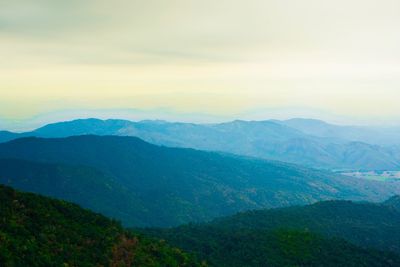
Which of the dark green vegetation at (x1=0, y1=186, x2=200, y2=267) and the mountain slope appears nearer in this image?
the dark green vegetation at (x1=0, y1=186, x2=200, y2=267)

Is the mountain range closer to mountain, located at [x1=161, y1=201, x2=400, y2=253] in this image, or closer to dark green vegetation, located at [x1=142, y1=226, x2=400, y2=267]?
dark green vegetation, located at [x1=142, y1=226, x2=400, y2=267]

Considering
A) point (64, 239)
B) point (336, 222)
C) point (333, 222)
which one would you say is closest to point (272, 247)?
point (64, 239)

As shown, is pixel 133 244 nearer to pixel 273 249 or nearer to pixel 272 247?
pixel 273 249

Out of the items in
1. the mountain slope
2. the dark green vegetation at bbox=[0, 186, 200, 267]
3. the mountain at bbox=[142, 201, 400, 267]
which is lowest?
the mountain slope

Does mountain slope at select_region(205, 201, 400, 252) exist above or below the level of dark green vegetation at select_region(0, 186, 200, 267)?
below

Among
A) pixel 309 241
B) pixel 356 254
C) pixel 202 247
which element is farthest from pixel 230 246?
pixel 356 254

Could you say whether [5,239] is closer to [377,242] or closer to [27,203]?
[27,203]

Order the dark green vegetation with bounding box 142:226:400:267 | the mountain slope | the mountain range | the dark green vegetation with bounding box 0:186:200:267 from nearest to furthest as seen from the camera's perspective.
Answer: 1. the dark green vegetation with bounding box 0:186:200:267
2. the mountain range
3. the dark green vegetation with bounding box 142:226:400:267
4. the mountain slope

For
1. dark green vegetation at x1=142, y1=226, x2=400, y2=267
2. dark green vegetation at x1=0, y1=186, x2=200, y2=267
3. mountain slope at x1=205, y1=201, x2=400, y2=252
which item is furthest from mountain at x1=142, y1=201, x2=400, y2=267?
dark green vegetation at x1=0, y1=186, x2=200, y2=267

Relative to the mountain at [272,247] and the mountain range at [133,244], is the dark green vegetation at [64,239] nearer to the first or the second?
the mountain range at [133,244]
